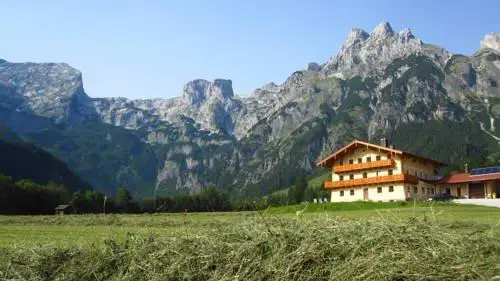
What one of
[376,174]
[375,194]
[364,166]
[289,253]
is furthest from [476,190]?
[289,253]

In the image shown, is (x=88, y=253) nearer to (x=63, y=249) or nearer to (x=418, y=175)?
(x=63, y=249)

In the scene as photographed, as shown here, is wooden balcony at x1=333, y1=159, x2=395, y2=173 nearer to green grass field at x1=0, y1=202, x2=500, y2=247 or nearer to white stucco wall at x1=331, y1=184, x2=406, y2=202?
white stucco wall at x1=331, y1=184, x2=406, y2=202

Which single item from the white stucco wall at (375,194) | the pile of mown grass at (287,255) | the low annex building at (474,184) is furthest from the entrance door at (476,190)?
the pile of mown grass at (287,255)

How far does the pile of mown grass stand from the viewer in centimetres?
550

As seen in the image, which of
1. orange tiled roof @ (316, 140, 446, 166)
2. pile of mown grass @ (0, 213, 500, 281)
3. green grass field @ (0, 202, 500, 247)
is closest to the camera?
pile of mown grass @ (0, 213, 500, 281)

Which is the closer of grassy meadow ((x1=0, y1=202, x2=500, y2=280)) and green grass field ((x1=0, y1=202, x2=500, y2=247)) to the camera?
grassy meadow ((x1=0, y1=202, x2=500, y2=280))

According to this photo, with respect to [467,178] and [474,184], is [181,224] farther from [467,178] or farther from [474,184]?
[474,184]

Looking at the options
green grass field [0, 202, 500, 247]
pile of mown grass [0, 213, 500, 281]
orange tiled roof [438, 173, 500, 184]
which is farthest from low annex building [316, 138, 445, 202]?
pile of mown grass [0, 213, 500, 281]

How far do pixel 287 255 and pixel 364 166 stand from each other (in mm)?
78754

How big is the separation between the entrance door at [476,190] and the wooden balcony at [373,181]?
14.7 m

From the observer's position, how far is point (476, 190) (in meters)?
90.1

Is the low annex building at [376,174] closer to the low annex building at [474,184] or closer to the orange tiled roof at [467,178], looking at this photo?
the orange tiled roof at [467,178]

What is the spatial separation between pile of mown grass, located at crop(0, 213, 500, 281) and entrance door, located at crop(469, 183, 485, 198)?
91.1 metres

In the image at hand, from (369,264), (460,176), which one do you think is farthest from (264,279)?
(460,176)
